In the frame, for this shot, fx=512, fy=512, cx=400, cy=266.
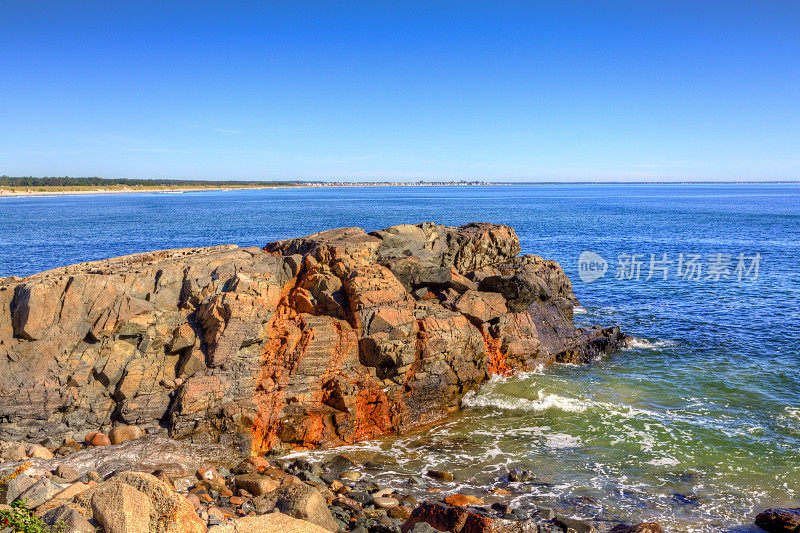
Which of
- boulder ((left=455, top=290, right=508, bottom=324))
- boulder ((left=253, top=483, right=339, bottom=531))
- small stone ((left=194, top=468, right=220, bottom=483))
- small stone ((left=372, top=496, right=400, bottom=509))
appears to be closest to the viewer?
boulder ((left=253, top=483, right=339, bottom=531))

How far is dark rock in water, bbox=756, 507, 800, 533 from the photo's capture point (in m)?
11.6

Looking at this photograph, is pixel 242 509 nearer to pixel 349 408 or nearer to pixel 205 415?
pixel 205 415

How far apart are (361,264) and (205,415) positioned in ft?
27.5

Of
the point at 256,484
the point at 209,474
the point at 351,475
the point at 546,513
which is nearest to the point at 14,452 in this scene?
the point at 209,474

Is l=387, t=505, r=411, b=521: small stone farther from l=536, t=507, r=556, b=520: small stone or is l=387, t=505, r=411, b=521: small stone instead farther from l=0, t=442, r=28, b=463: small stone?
l=0, t=442, r=28, b=463: small stone

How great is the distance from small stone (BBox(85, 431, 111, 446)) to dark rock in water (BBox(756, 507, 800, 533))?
671 inches

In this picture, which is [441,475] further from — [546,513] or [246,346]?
[246,346]

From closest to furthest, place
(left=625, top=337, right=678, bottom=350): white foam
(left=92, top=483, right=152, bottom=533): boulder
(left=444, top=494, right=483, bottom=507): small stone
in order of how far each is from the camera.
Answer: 1. (left=92, top=483, right=152, bottom=533): boulder
2. (left=444, top=494, right=483, bottom=507): small stone
3. (left=625, top=337, right=678, bottom=350): white foam

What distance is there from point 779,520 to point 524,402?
9006mm

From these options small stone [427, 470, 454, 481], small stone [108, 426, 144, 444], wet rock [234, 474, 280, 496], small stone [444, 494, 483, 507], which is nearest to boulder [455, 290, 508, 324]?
small stone [427, 470, 454, 481]

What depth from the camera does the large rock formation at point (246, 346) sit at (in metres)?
15.7

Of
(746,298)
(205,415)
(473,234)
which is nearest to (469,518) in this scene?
(205,415)

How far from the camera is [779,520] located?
11773 mm

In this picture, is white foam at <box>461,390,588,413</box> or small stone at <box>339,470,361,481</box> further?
white foam at <box>461,390,588,413</box>
